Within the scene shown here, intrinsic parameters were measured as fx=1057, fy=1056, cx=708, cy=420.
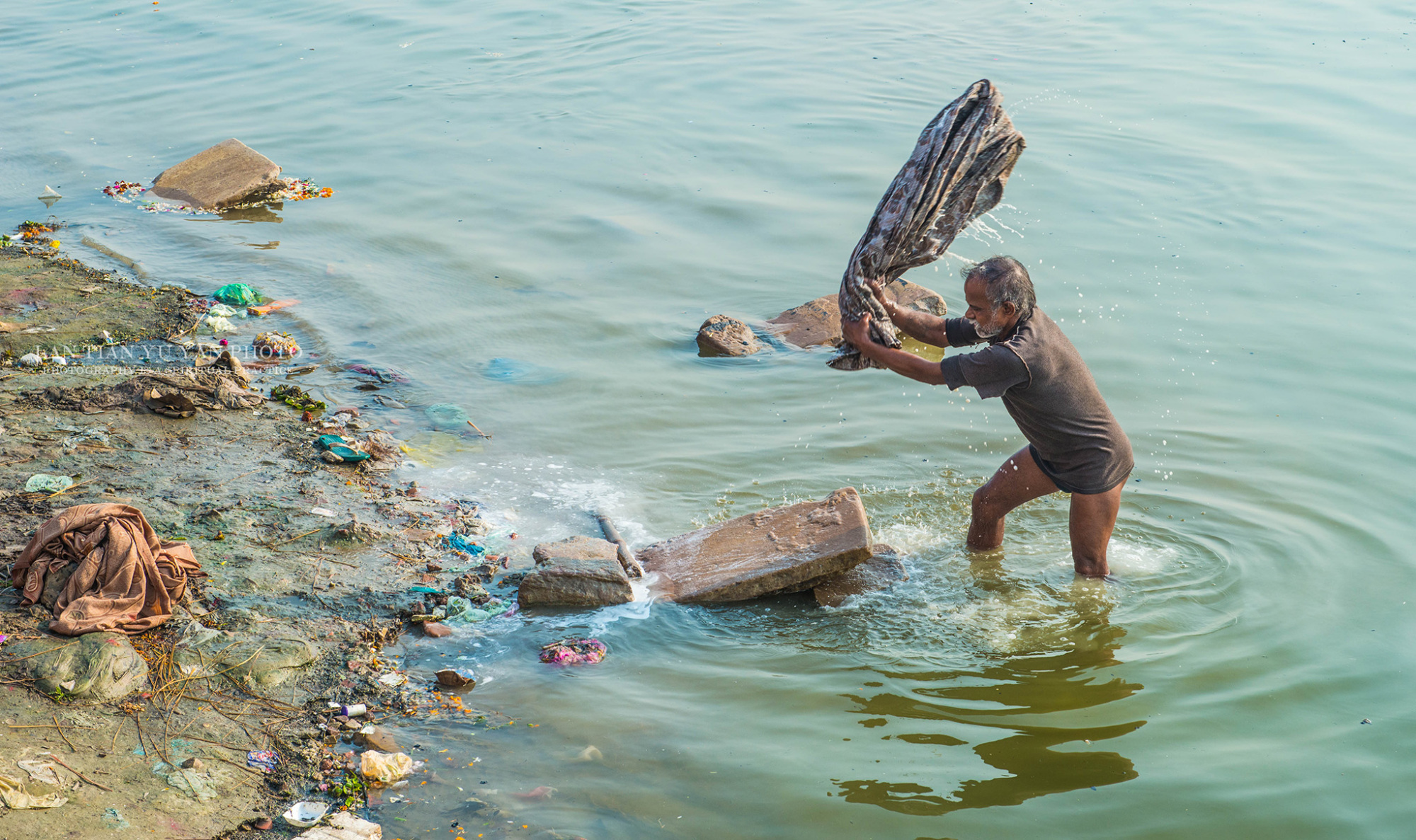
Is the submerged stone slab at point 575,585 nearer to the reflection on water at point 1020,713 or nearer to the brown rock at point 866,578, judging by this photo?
the brown rock at point 866,578

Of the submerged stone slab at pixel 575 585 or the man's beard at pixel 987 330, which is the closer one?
the man's beard at pixel 987 330

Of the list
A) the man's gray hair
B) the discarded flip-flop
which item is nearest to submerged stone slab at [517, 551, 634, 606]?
the discarded flip-flop

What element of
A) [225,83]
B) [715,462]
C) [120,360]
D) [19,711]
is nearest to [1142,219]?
[715,462]

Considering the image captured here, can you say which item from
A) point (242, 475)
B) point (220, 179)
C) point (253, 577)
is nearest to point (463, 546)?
point (253, 577)

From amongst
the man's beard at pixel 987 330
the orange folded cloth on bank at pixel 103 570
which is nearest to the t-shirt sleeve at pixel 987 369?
the man's beard at pixel 987 330

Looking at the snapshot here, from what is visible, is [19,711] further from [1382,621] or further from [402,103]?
[402,103]

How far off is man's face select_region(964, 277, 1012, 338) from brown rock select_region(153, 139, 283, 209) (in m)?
8.54

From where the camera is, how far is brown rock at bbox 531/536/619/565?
4891 millimetres

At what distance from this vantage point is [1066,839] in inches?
143

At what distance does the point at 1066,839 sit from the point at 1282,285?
20.1 ft

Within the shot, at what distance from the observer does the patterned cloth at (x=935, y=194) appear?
14.5ft

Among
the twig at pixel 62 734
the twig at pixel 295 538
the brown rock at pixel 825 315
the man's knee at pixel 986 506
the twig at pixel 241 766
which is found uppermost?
the brown rock at pixel 825 315

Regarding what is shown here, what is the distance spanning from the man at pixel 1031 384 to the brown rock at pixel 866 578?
591 millimetres

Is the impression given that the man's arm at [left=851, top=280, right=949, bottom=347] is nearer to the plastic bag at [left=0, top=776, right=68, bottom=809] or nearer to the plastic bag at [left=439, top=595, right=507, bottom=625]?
the plastic bag at [left=439, top=595, right=507, bottom=625]
